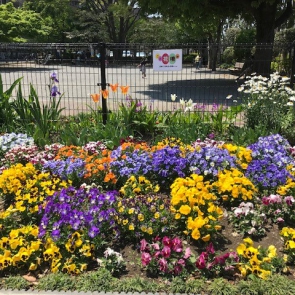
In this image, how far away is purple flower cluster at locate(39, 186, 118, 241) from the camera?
313cm

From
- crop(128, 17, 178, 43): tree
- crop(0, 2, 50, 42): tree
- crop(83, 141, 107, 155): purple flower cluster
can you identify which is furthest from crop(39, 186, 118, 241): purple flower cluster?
crop(128, 17, 178, 43): tree

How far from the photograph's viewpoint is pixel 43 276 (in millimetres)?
2939

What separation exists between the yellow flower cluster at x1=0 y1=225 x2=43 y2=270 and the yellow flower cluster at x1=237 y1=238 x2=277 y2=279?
1686mm

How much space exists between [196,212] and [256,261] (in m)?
0.73

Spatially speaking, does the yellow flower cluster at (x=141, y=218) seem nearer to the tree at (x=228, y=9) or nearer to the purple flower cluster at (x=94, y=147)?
the purple flower cluster at (x=94, y=147)

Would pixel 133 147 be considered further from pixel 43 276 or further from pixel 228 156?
pixel 43 276

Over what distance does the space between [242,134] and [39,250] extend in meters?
3.50

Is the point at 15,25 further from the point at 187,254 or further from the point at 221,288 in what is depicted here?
the point at 221,288

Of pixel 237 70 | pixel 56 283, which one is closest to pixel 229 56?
pixel 237 70

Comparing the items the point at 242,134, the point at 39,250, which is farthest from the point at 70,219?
the point at 242,134

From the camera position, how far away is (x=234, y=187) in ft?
12.2

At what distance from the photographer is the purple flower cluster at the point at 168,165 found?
4.16 meters

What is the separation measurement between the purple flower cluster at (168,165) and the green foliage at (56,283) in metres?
1.71

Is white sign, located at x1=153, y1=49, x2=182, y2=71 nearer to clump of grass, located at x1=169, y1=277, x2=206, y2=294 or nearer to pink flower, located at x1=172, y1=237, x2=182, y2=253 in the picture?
pink flower, located at x1=172, y1=237, x2=182, y2=253
